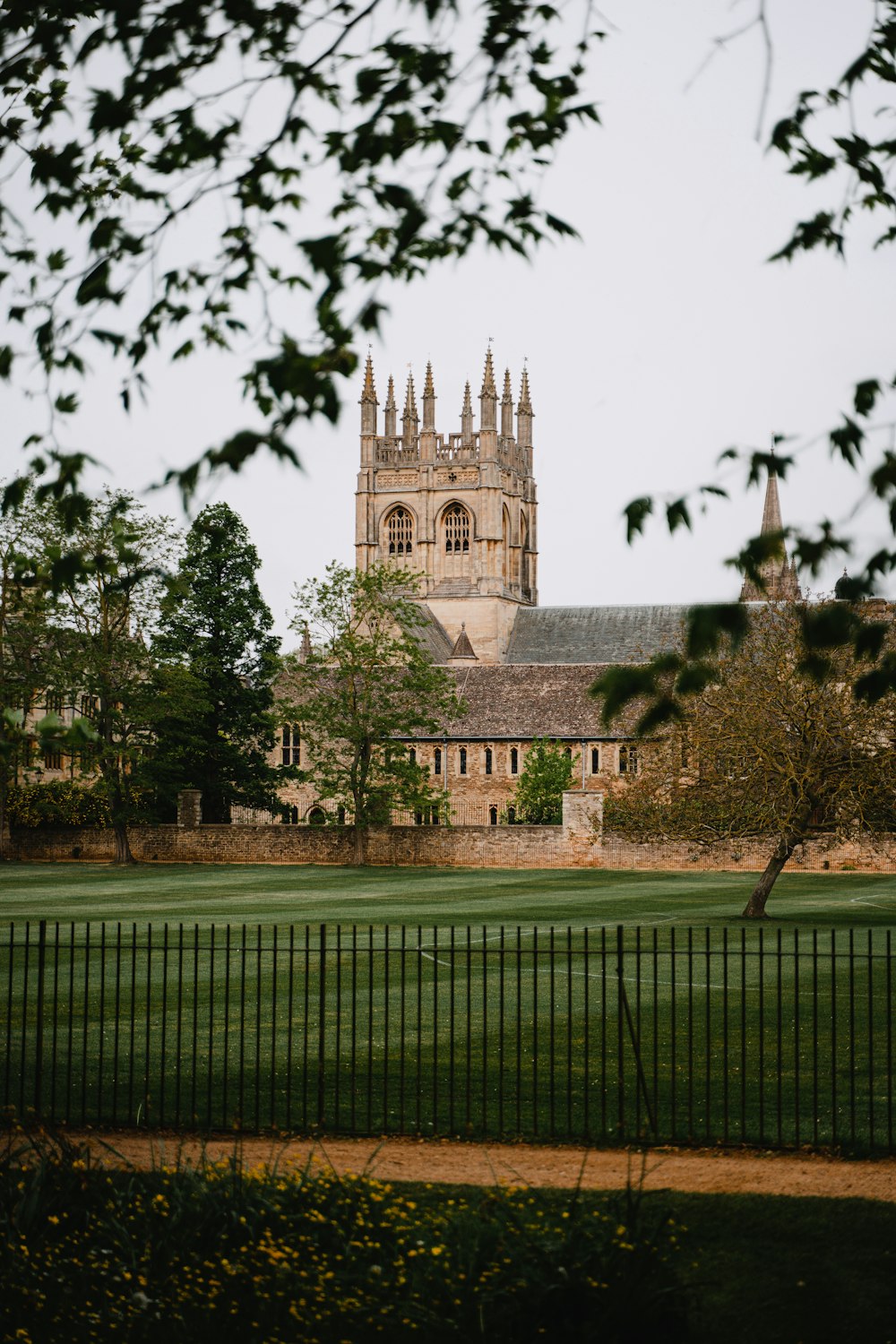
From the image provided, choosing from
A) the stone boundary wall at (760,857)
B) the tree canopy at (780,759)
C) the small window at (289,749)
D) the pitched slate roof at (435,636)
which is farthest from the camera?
the pitched slate roof at (435,636)

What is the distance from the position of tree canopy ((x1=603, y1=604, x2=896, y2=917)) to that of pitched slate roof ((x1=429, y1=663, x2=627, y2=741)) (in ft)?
122

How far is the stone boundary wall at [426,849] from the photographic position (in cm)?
4666

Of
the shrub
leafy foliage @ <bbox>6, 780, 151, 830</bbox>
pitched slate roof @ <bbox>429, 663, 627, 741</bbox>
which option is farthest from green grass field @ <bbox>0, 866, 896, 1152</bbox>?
pitched slate roof @ <bbox>429, 663, 627, 741</bbox>

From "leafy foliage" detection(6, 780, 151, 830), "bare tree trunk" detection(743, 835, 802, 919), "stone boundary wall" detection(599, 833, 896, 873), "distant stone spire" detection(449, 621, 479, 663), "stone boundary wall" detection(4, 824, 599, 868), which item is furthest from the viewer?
"distant stone spire" detection(449, 621, 479, 663)

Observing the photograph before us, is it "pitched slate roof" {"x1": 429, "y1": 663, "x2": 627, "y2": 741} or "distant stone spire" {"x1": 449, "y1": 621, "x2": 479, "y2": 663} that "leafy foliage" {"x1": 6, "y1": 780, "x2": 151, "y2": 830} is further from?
"distant stone spire" {"x1": 449, "y1": 621, "x2": 479, "y2": 663}

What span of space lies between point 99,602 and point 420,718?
445 inches

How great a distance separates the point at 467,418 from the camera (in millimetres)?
108125

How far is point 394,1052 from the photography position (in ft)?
49.8

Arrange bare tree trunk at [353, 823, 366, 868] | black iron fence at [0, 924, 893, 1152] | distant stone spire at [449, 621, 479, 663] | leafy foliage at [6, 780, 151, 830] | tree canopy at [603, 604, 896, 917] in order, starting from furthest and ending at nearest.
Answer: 1. distant stone spire at [449, 621, 479, 663]
2. leafy foliage at [6, 780, 151, 830]
3. bare tree trunk at [353, 823, 366, 868]
4. tree canopy at [603, 604, 896, 917]
5. black iron fence at [0, 924, 893, 1152]

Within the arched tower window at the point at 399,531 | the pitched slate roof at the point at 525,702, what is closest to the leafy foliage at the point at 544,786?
the pitched slate roof at the point at 525,702

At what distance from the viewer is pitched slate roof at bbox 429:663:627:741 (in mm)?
69125

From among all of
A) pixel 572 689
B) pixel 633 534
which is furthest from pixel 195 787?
pixel 633 534

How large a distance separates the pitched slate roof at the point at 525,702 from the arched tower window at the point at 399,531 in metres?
33.4

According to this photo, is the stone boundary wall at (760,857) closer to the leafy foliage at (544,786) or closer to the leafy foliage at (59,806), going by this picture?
the leafy foliage at (544,786)
